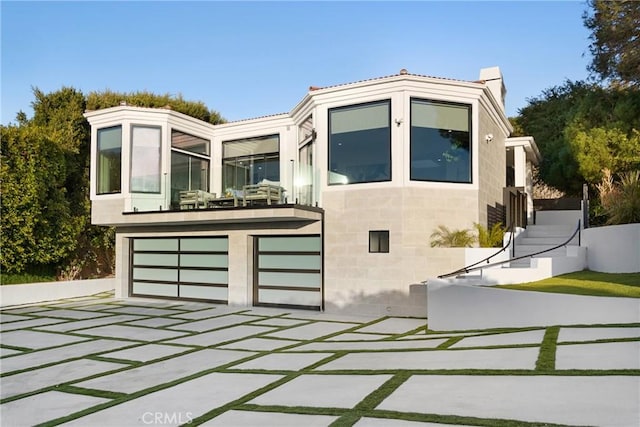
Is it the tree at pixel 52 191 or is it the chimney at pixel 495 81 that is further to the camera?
the chimney at pixel 495 81

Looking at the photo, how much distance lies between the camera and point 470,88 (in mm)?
13445

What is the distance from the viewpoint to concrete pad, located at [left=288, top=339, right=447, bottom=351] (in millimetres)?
8317

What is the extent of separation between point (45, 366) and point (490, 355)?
7.02 m

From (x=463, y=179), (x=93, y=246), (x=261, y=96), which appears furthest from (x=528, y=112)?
(x=93, y=246)

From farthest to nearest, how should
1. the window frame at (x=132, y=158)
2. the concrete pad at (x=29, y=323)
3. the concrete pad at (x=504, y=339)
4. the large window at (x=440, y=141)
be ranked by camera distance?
the window frame at (x=132, y=158) < the large window at (x=440, y=141) < the concrete pad at (x=29, y=323) < the concrete pad at (x=504, y=339)

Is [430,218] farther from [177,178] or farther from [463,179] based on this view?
[177,178]

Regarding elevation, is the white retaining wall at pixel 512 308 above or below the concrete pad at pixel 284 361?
above

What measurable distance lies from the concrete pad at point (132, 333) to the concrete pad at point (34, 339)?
1.81 ft

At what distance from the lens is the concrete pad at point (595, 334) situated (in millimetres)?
6898

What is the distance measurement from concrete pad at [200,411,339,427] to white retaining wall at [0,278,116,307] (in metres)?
15.0

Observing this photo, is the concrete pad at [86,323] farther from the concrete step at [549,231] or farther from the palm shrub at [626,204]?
the palm shrub at [626,204]

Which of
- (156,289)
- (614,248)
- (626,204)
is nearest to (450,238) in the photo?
(614,248)

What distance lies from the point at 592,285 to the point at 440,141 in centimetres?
555

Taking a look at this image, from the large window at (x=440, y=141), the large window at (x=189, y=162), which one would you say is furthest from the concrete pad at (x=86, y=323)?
the large window at (x=440, y=141)
